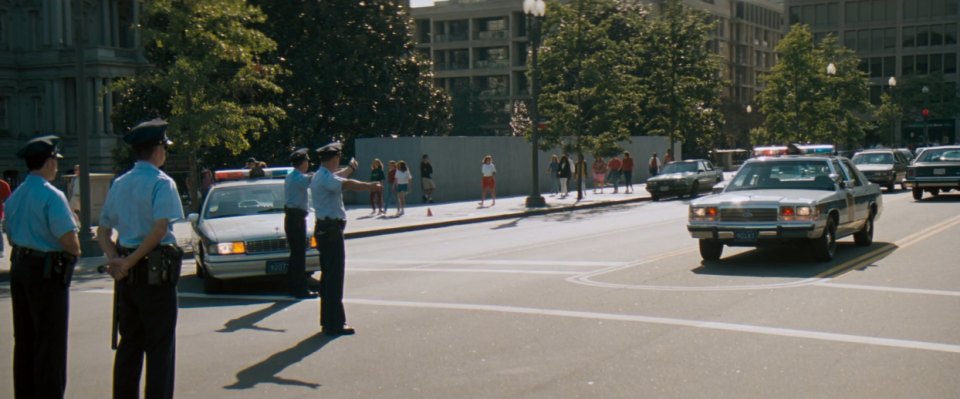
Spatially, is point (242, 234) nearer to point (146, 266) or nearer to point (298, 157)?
point (298, 157)

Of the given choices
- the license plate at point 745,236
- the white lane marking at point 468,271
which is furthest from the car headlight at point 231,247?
the license plate at point 745,236

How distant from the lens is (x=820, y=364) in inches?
315

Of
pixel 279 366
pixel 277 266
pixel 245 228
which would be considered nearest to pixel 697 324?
pixel 279 366

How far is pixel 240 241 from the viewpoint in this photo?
13.4 meters

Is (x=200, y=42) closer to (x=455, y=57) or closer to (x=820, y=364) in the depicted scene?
(x=820, y=364)

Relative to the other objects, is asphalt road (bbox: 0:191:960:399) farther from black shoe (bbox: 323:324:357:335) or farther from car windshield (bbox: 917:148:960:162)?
car windshield (bbox: 917:148:960:162)

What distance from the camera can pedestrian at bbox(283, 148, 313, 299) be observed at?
1262 centimetres

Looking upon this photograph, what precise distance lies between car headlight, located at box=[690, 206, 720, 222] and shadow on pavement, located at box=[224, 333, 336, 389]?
7.15 meters

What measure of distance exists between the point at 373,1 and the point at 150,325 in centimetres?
4064

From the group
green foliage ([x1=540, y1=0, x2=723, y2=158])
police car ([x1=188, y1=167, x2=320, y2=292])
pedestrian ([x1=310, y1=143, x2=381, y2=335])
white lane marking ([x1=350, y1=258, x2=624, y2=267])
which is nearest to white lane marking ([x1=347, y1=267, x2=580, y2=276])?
white lane marking ([x1=350, y1=258, x2=624, y2=267])

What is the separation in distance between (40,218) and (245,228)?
715 centimetres

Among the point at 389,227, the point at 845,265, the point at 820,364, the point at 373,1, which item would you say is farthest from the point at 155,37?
the point at 373,1

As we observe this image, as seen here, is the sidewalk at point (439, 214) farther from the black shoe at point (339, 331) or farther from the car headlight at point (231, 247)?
the black shoe at point (339, 331)

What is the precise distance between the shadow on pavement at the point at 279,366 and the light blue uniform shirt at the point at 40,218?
1.78 metres
